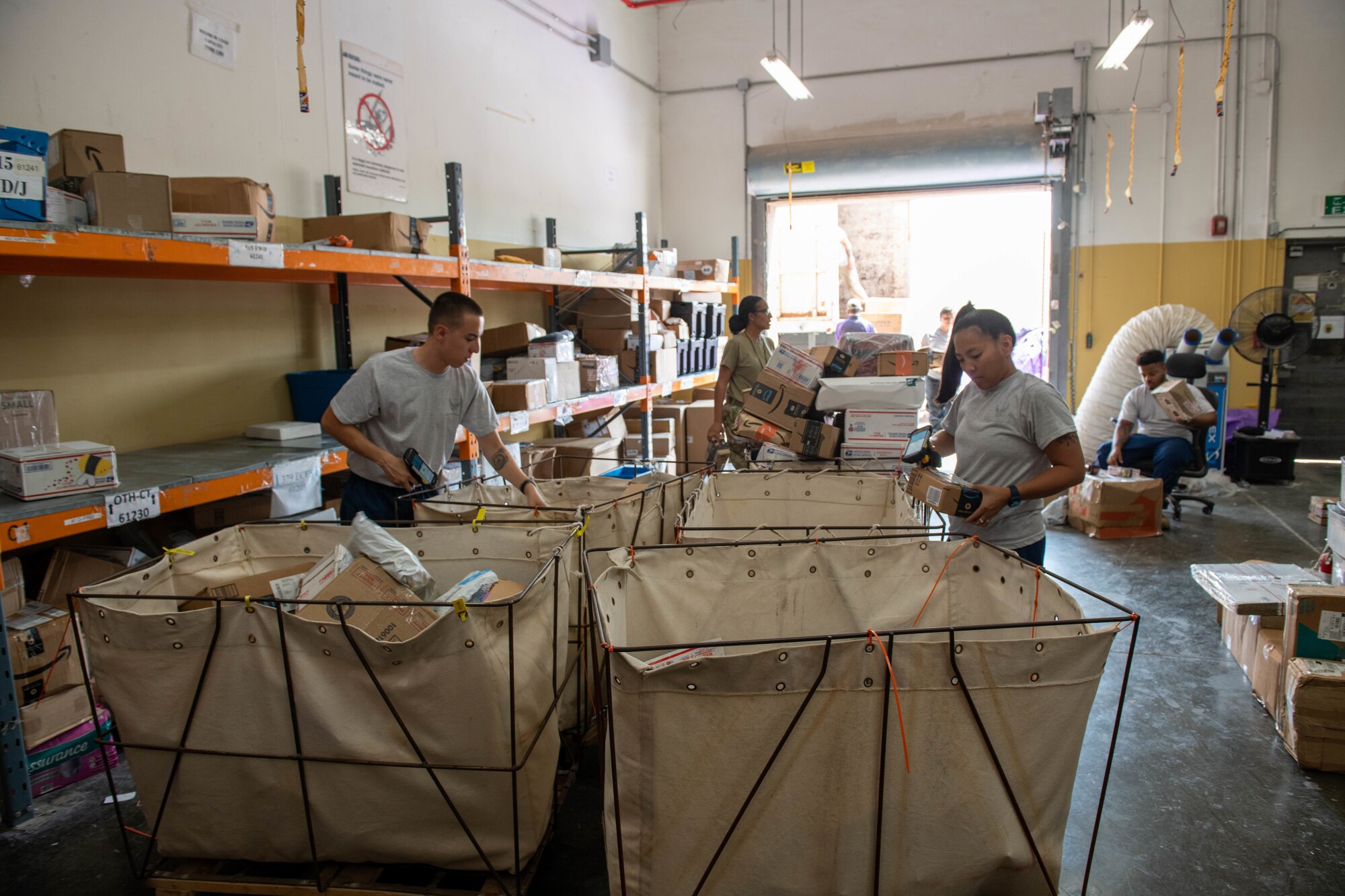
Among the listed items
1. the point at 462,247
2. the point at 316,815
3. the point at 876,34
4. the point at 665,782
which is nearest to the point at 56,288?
the point at 462,247

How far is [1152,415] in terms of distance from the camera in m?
6.15

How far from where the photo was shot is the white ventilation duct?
7359 mm

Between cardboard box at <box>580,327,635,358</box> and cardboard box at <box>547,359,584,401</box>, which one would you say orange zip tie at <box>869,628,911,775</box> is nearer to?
cardboard box at <box>547,359,584,401</box>

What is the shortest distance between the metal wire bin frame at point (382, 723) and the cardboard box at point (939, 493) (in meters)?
1.06

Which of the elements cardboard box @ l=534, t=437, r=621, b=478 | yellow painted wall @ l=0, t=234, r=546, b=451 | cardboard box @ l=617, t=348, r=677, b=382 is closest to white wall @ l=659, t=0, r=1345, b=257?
cardboard box @ l=617, t=348, r=677, b=382

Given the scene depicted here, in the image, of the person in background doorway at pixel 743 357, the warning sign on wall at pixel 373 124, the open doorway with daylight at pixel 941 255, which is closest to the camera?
the warning sign on wall at pixel 373 124

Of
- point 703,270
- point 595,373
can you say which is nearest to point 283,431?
point 595,373

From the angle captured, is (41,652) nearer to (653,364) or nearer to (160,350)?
(160,350)

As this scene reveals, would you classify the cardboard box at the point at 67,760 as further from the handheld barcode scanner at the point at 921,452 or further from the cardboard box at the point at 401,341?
the handheld barcode scanner at the point at 921,452

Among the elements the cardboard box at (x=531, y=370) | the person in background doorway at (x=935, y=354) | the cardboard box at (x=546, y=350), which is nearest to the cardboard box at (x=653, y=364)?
the cardboard box at (x=546, y=350)

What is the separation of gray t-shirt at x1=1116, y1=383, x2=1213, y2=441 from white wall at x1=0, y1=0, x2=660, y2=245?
4.41 metres

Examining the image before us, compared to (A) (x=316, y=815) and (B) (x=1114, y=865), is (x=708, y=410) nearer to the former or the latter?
(B) (x=1114, y=865)

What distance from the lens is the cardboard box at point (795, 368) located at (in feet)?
12.1

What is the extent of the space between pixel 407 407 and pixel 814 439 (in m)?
1.70
